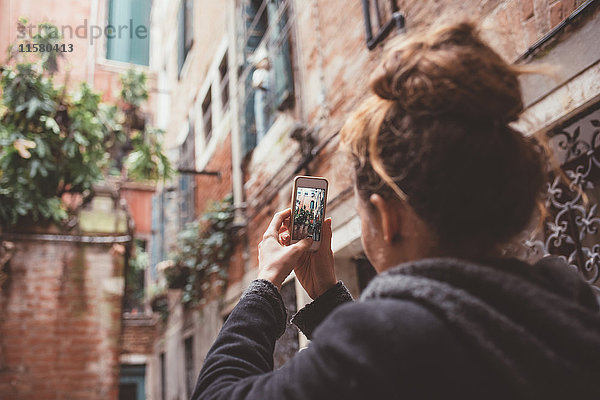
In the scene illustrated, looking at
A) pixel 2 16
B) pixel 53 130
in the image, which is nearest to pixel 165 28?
pixel 2 16

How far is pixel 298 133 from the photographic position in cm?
520

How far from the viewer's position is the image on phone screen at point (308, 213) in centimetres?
127

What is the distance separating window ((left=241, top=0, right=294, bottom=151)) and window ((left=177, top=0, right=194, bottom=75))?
3.74 metres

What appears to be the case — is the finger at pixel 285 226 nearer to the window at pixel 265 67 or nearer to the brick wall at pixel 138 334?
the window at pixel 265 67

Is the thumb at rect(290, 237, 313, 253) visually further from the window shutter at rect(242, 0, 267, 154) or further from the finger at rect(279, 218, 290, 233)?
the window shutter at rect(242, 0, 267, 154)

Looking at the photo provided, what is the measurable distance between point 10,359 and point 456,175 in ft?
19.7

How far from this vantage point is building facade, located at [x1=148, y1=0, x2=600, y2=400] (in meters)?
2.55

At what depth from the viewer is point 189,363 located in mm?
9391

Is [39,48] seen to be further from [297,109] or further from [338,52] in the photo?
[338,52]

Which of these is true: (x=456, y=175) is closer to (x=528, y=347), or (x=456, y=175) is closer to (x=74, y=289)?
(x=528, y=347)

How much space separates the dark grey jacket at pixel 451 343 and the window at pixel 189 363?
8.41 meters

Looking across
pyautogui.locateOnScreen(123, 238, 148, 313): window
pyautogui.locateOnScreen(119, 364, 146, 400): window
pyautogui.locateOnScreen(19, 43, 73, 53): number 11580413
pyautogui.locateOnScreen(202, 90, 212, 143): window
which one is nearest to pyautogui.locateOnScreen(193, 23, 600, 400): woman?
pyautogui.locateOnScreen(19, 43, 73, 53): number 11580413

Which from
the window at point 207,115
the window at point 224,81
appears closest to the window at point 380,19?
the window at point 224,81

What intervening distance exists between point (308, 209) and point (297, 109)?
431cm
